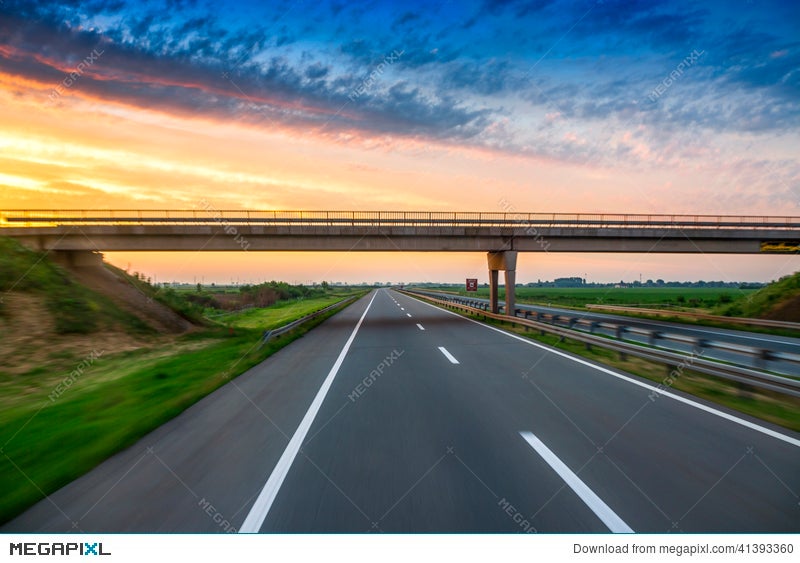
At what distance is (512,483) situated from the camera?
3.87 m

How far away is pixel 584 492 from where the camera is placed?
12.1 feet

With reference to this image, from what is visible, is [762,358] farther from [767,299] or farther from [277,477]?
[767,299]

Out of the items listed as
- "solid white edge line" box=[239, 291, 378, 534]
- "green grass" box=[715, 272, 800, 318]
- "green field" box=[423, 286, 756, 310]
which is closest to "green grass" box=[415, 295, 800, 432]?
"solid white edge line" box=[239, 291, 378, 534]

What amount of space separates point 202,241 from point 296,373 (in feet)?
61.0

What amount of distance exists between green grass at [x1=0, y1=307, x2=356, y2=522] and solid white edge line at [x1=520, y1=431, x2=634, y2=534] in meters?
5.17

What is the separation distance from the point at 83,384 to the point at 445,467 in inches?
368

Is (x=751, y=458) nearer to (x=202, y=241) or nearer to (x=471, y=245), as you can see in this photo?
(x=471, y=245)

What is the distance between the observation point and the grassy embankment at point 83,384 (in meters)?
4.67

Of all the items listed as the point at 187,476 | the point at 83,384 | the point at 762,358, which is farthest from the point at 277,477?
the point at 762,358

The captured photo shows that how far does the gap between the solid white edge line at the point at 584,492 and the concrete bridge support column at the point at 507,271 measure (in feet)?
71.8

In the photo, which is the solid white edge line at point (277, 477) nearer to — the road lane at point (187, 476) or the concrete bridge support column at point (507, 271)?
the road lane at point (187, 476)

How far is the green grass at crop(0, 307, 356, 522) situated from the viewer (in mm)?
4367

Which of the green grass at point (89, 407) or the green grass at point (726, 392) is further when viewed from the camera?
the green grass at point (726, 392)

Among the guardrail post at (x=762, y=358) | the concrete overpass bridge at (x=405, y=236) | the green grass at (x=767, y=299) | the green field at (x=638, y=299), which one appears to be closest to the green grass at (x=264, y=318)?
the concrete overpass bridge at (x=405, y=236)
